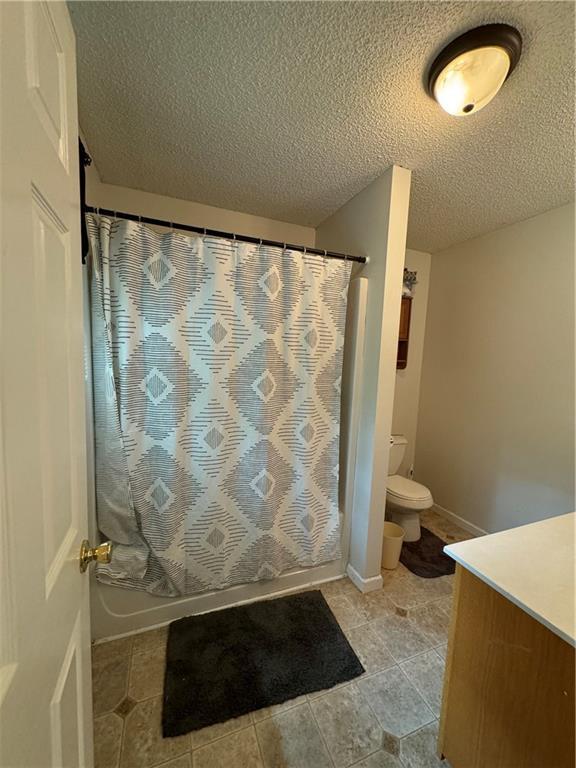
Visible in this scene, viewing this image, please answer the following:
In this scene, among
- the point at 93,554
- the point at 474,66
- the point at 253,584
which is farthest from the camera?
the point at 253,584

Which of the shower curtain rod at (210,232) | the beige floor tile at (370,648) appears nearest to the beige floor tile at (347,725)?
the beige floor tile at (370,648)

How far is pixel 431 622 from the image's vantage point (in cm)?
158

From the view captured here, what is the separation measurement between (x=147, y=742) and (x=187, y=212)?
2627 mm

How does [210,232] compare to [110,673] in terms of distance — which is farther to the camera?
[210,232]

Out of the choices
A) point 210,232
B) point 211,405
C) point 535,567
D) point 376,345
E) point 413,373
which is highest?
point 210,232

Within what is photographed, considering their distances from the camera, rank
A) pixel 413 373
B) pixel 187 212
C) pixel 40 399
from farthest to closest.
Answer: pixel 413 373 → pixel 187 212 → pixel 40 399

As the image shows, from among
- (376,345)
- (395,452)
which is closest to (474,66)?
(376,345)

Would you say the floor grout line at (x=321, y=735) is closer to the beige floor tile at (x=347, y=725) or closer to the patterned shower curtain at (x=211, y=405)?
the beige floor tile at (x=347, y=725)

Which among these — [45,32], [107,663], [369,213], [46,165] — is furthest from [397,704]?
[369,213]

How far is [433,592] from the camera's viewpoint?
1791mm

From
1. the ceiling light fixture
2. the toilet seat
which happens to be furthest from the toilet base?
the ceiling light fixture

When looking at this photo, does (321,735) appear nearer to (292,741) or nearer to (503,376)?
(292,741)

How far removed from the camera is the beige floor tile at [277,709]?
1151 mm

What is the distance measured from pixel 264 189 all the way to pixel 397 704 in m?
2.63
